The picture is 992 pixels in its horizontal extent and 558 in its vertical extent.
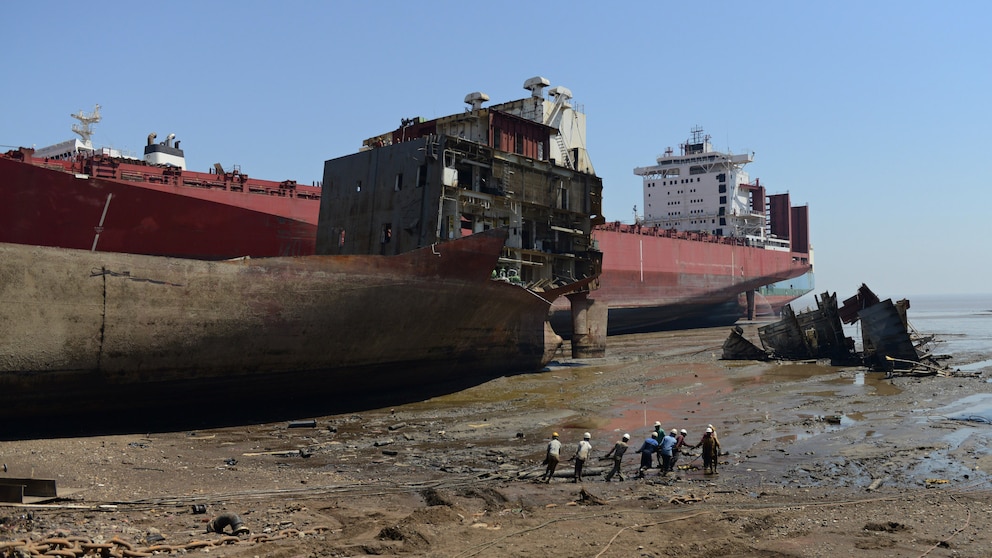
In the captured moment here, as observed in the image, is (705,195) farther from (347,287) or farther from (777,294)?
(347,287)

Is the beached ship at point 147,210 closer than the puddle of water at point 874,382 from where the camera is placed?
Yes

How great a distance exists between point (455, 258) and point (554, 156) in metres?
9.14

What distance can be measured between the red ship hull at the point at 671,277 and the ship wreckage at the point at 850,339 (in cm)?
813

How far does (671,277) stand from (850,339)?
16.1 m

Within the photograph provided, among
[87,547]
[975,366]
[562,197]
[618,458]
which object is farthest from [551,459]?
[975,366]

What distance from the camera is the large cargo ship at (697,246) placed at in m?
36.5

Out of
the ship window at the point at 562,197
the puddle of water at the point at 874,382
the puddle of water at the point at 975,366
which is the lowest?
the puddle of water at the point at 874,382

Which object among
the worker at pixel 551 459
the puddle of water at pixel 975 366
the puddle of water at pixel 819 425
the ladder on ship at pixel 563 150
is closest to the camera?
the worker at pixel 551 459

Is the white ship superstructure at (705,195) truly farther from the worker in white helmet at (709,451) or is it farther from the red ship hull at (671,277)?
the worker in white helmet at (709,451)

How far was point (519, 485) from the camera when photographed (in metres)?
8.89

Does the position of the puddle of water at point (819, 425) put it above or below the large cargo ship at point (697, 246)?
below

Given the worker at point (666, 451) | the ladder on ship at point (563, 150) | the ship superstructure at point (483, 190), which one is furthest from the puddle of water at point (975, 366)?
the worker at point (666, 451)

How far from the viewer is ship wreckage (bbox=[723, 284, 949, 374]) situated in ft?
68.6

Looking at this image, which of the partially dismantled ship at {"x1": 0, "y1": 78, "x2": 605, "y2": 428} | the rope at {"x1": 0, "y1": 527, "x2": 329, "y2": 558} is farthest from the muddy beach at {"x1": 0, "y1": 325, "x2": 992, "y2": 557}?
the partially dismantled ship at {"x1": 0, "y1": 78, "x2": 605, "y2": 428}
